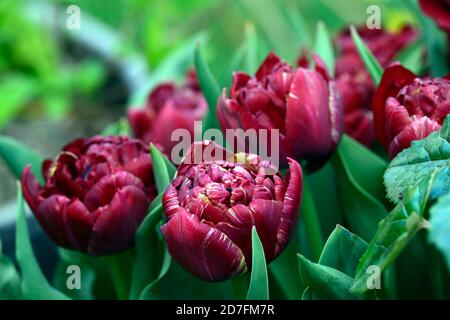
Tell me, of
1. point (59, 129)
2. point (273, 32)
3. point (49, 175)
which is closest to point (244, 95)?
point (49, 175)

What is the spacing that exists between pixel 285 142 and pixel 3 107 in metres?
0.77

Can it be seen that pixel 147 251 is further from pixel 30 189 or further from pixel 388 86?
pixel 388 86

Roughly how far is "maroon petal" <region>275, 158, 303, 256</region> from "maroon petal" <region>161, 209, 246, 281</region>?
1.2 inches

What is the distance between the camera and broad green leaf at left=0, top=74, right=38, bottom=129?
1193mm

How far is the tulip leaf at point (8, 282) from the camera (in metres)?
0.62

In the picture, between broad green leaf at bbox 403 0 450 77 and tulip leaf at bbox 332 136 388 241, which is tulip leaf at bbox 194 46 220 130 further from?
broad green leaf at bbox 403 0 450 77

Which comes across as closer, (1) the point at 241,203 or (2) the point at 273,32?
(1) the point at 241,203

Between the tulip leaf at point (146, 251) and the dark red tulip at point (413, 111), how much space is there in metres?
0.16

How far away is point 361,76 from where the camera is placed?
0.69m

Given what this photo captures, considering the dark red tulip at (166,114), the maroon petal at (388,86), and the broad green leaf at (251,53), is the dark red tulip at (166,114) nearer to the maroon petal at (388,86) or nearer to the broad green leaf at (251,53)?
the broad green leaf at (251,53)

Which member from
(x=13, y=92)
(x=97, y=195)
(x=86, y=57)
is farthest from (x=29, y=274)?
(x=86, y=57)

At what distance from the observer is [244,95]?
54cm

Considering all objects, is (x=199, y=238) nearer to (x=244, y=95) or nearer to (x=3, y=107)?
(x=244, y=95)


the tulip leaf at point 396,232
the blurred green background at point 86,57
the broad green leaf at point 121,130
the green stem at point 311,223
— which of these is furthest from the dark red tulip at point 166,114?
the blurred green background at point 86,57
